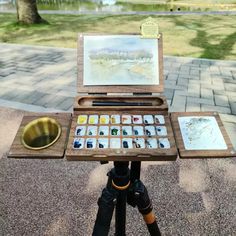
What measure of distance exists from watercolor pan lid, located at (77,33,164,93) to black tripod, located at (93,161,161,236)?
1.40 feet

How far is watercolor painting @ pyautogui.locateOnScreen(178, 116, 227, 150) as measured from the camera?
1.27 meters

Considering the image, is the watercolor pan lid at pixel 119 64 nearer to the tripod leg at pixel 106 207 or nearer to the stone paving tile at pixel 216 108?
the tripod leg at pixel 106 207

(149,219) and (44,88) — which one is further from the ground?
(149,219)

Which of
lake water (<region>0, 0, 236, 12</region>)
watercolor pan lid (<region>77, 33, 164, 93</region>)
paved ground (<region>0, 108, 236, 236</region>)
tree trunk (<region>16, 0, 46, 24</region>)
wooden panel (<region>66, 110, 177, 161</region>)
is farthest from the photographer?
lake water (<region>0, 0, 236, 12</region>)

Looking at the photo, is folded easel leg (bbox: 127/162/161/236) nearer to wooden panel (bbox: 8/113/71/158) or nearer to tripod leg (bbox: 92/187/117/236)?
tripod leg (bbox: 92/187/117/236)

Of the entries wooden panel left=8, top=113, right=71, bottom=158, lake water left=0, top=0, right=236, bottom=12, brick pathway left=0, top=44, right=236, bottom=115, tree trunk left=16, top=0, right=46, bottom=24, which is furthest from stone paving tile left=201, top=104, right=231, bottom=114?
lake water left=0, top=0, right=236, bottom=12

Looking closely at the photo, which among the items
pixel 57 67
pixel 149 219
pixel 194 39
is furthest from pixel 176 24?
pixel 149 219

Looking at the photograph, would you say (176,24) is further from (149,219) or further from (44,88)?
(149,219)

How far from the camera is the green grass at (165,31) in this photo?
6.95 metres

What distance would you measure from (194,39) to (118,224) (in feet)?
23.1

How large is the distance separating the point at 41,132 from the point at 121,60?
22.6 inches

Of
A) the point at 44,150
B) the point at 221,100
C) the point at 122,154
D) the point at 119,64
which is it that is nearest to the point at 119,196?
the point at 122,154

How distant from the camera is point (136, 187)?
1467 millimetres

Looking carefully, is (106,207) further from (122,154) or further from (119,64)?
(119,64)
